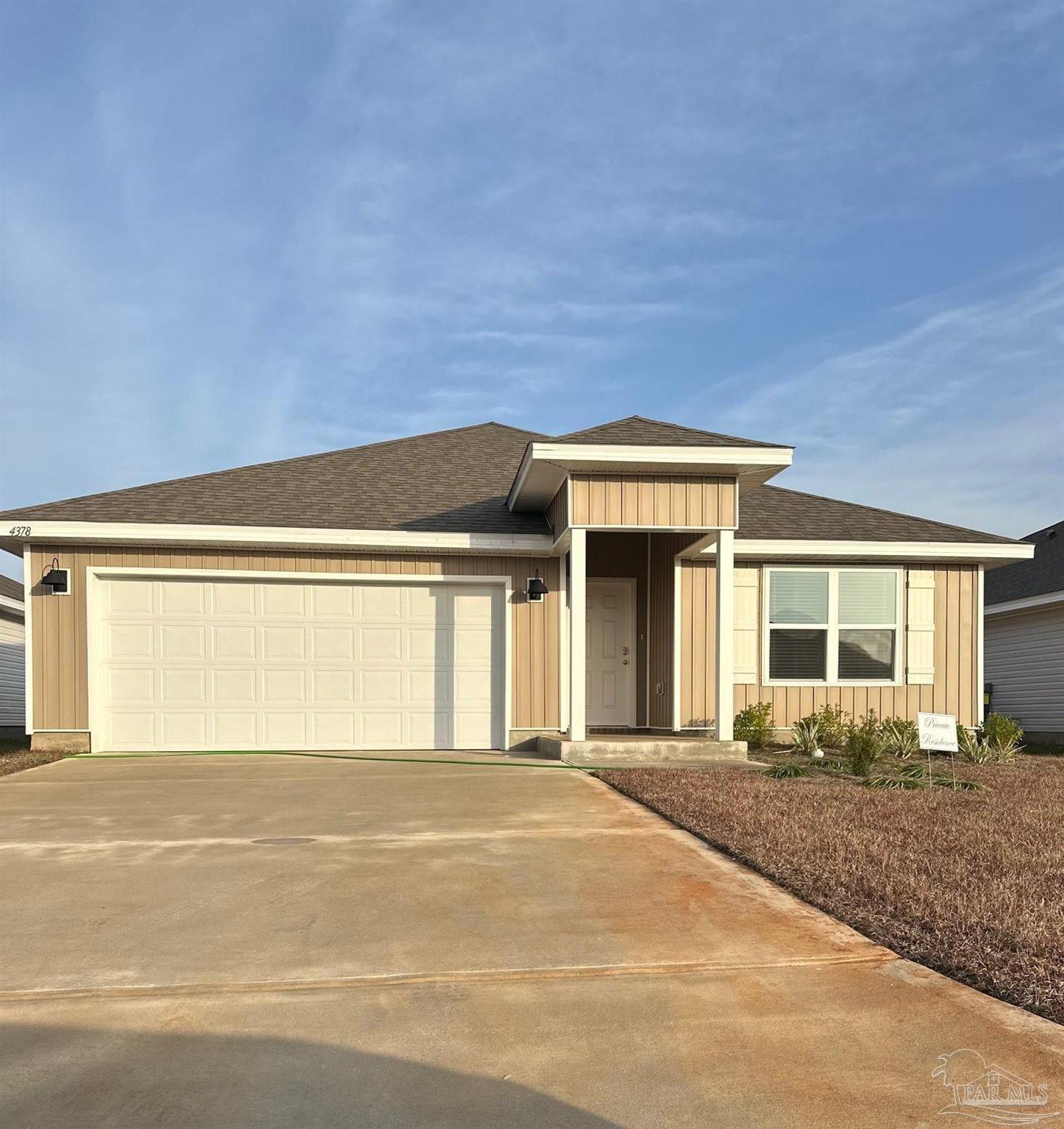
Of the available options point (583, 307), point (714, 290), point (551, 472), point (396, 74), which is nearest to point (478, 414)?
point (583, 307)

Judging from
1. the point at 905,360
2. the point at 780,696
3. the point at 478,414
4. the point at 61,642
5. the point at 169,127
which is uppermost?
the point at 169,127

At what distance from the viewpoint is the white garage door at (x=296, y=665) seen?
11883mm

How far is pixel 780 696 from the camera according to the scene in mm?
13016

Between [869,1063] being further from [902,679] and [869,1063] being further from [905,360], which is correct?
[905,360]

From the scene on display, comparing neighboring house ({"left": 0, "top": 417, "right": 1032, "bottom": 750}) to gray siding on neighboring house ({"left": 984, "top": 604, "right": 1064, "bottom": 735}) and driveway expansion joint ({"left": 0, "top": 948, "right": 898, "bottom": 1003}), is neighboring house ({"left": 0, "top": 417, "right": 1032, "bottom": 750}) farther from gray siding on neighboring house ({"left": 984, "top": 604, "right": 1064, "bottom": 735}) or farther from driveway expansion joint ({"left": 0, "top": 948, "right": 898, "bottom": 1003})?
driveway expansion joint ({"left": 0, "top": 948, "right": 898, "bottom": 1003})

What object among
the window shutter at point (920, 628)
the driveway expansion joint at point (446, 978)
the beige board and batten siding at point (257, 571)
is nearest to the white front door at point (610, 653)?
the beige board and batten siding at point (257, 571)

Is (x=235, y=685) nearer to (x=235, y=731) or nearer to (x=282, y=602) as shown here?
(x=235, y=731)

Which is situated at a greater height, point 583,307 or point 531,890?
point 583,307

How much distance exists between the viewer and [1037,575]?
60.9 feet

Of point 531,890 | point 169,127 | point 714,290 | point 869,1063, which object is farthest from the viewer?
point 714,290

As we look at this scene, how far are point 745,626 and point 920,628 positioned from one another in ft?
8.44

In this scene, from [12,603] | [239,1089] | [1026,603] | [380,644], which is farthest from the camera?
[12,603]

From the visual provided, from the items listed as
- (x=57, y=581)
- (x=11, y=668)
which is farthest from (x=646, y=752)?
(x=11, y=668)

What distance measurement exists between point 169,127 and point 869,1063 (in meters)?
15.1
